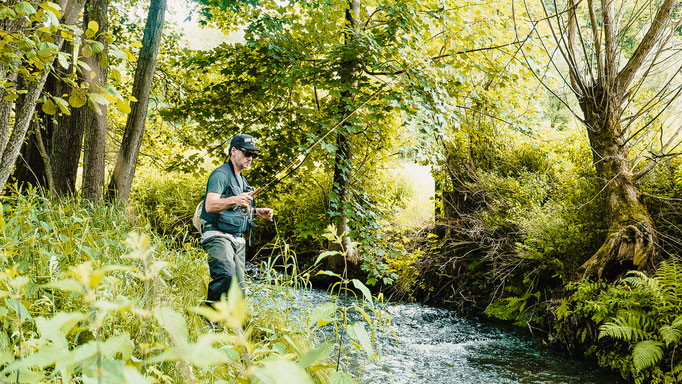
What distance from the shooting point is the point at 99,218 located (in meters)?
5.13

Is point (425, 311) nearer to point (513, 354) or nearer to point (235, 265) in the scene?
point (513, 354)

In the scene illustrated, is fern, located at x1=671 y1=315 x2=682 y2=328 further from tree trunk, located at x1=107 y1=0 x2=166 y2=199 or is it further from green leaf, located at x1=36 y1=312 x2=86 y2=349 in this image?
tree trunk, located at x1=107 y1=0 x2=166 y2=199

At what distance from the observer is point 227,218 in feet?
14.1

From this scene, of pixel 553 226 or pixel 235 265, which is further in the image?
pixel 553 226

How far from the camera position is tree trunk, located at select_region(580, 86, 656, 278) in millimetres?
4820

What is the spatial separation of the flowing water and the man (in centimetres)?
70

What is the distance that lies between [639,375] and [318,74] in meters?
5.34

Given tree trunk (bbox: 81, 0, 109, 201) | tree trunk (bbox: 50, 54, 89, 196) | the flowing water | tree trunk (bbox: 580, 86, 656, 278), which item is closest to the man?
the flowing water

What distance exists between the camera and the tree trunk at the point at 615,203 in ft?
15.8

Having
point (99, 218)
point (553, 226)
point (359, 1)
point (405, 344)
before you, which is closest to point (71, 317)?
point (99, 218)

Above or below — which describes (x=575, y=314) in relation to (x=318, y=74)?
below

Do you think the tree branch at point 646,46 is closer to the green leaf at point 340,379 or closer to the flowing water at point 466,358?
the flowing water at point 466,358

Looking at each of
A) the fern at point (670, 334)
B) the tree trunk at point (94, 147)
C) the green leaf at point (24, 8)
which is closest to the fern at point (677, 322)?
the fern at point (670, 334)

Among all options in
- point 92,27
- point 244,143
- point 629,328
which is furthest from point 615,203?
point 92,27
